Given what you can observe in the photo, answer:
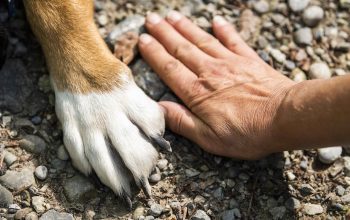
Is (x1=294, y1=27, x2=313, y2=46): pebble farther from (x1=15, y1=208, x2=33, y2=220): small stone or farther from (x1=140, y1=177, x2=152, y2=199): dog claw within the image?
(x1=15, y1=208, x2=33, y2=220): small stone

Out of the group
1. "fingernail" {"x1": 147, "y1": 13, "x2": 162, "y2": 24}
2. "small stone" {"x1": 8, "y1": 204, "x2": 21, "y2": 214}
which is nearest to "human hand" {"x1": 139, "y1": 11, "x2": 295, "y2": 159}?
"fingernail" {"x1": 147, "y1": 13, "x2": 162, "y2": 24}

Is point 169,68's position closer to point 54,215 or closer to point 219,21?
point 219,21

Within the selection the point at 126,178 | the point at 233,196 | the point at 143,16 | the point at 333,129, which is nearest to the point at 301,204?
the point at 233,196

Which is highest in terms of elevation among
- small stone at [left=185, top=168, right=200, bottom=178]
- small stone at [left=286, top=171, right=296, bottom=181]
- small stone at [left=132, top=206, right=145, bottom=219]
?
small stone at [left=185, top=168, right=200, bottom=178]

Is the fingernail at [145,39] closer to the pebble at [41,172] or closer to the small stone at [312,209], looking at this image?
the pebble at [41,172]

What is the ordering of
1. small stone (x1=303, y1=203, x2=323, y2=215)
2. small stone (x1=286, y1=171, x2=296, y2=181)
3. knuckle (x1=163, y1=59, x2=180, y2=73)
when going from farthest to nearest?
knuckle (x1=163, y1=59, x2=180, y2=73) < small stone (x1=286, y1=171, x2=296, y2=181) < small stone (x1=303, y1=203, x2=323, y2=215)

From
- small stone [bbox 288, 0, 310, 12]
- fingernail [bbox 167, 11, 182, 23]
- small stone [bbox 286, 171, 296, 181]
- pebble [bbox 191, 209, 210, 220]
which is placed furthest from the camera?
small stone [bbox 288, 0, 310, 12]
